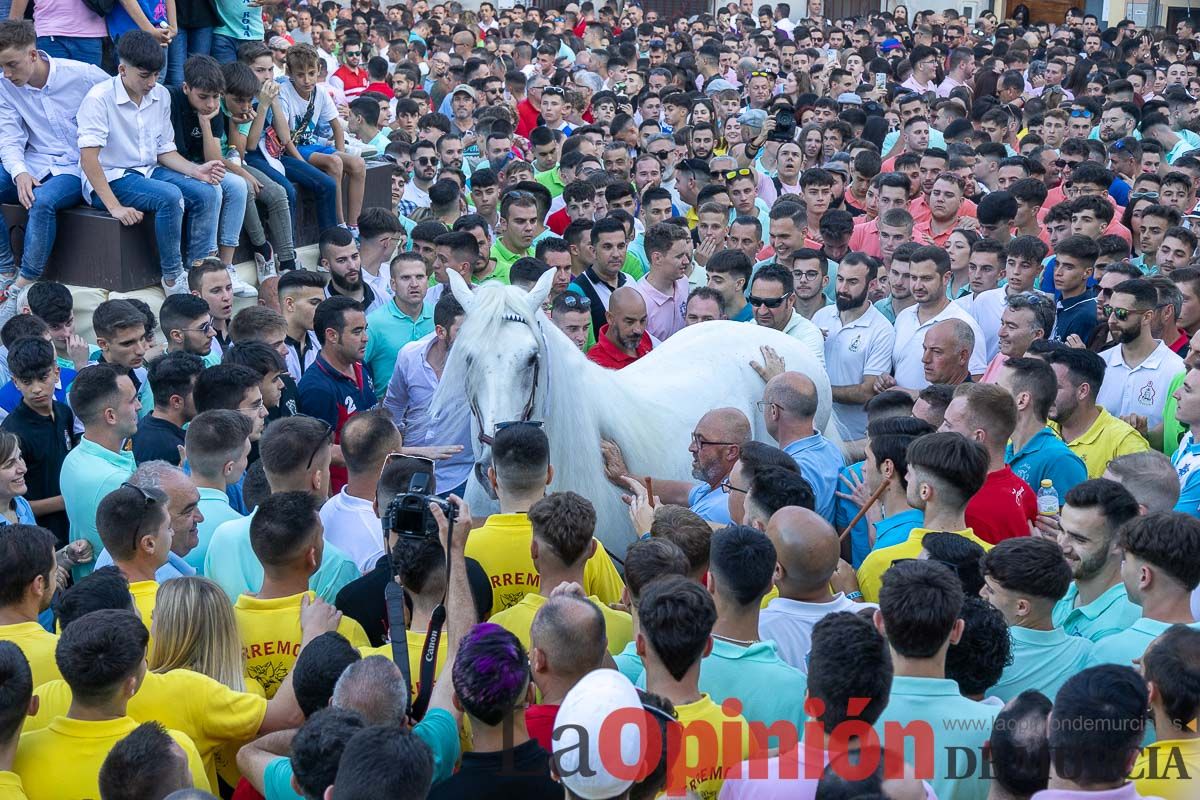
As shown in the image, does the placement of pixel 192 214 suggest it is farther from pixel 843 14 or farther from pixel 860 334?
pixel 843 14

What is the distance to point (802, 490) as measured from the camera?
4.89m

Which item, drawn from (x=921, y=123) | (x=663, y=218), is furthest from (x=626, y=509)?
(x=921, y=123)

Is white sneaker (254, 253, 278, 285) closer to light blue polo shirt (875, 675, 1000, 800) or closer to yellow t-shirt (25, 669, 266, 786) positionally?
yellow t-shirt (25, 669, 266, 786)

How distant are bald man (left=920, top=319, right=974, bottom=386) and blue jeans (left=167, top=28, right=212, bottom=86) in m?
5.49

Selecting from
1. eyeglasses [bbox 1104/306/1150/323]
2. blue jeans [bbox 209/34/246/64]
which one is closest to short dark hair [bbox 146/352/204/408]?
blue jeans [bbox 209/34/246/64]

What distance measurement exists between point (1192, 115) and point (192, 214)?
1275 centimetres

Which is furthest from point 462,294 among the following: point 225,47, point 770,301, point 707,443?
point 225,47

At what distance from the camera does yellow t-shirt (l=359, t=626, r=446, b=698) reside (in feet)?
13.1

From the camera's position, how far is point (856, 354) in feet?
27.1

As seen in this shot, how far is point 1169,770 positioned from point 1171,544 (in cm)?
98

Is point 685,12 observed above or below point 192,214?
below

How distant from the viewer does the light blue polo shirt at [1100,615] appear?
4.69 meters

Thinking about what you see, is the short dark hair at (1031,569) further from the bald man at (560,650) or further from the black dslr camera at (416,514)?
the black dslr camera at (416,514)

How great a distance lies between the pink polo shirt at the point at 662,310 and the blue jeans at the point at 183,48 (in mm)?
3608
